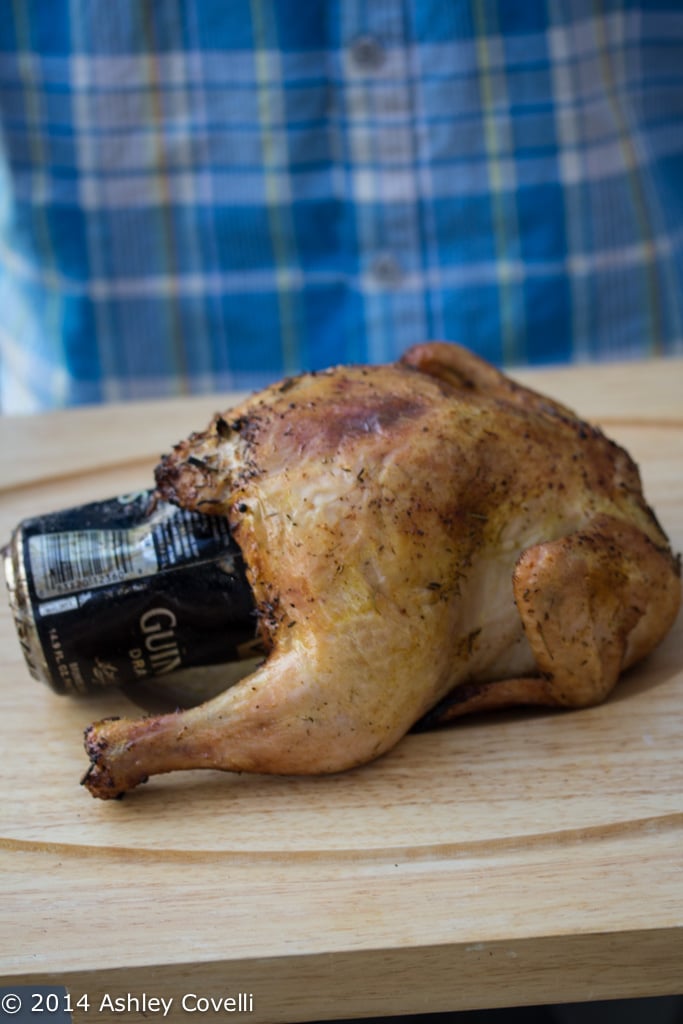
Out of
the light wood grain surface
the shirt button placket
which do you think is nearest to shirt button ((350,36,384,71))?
the shirt button placket

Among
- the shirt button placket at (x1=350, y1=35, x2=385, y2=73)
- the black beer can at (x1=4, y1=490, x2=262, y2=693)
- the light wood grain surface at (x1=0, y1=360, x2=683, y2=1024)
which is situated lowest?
the light wood grain surface at (x1=0, y1=360, x2=683, y2=1024)

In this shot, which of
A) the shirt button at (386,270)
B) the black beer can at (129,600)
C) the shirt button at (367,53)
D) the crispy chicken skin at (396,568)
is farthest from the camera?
the shirt button at (386,270)

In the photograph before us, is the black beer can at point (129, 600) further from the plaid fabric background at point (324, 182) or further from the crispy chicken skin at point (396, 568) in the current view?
the plaid fabric background at point (324, 182)

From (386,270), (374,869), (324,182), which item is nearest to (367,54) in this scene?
(324,182)

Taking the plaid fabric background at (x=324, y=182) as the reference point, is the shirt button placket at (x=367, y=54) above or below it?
above

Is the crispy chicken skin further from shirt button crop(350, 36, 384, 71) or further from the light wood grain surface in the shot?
shirt button crop(350, 36, 384, 71)

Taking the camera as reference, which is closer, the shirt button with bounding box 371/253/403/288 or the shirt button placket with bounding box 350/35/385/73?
the shirt button placket with bounding box 350/35/385/73

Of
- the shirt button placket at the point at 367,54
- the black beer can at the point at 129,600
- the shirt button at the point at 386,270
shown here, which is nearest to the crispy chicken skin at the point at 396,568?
the black beer can at the point at 129,600

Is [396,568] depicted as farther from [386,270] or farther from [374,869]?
[386,270]
